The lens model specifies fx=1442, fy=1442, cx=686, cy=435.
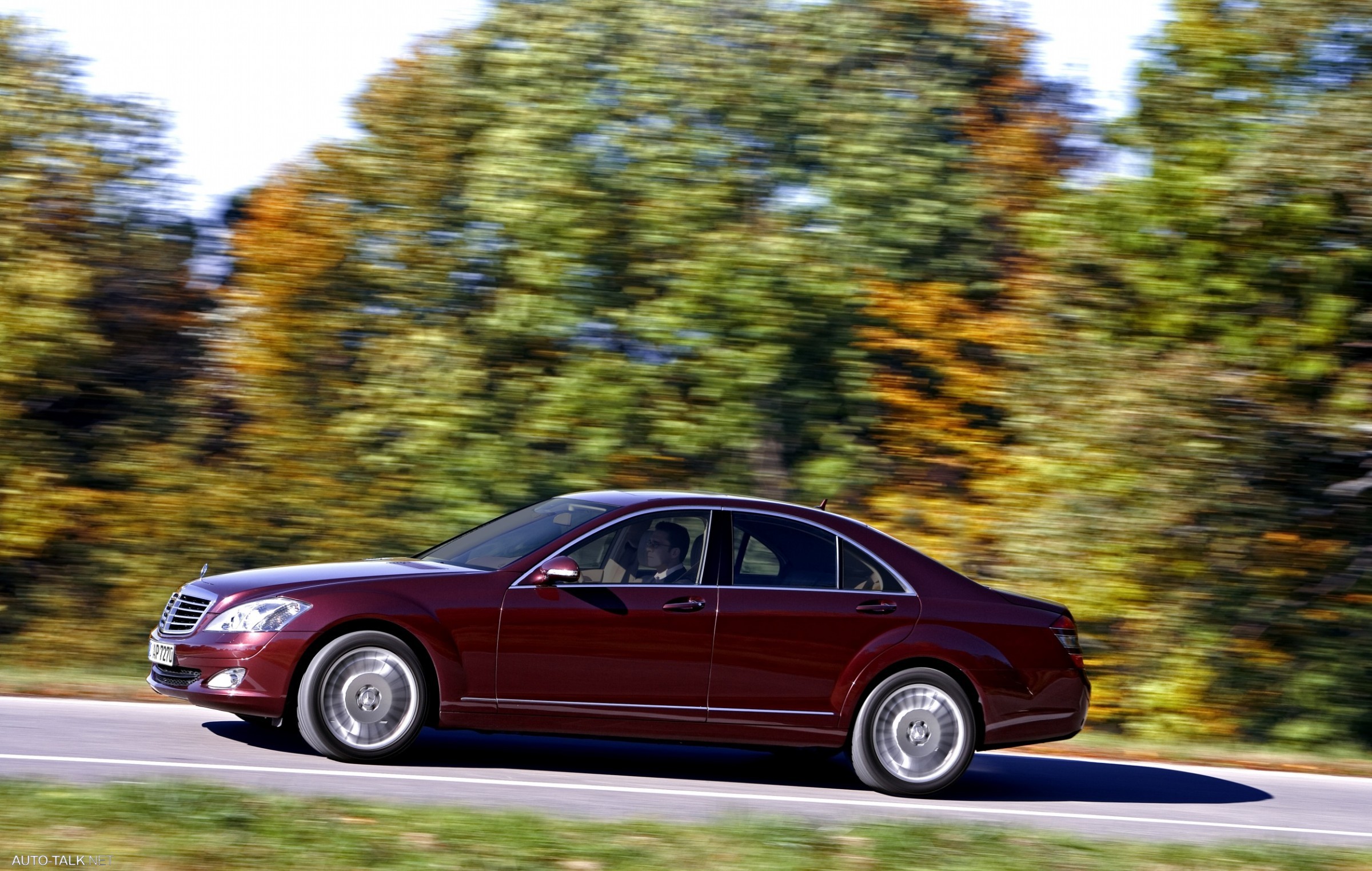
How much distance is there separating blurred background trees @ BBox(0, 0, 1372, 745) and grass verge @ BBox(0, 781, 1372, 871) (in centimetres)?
753

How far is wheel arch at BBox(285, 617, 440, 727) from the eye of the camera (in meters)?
7.68

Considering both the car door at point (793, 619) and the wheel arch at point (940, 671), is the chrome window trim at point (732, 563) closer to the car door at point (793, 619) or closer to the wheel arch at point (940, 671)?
the car door at point (793, 619)

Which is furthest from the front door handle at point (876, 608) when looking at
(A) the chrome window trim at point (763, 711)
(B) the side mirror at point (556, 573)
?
(B) the side mirror at point (556, 573)

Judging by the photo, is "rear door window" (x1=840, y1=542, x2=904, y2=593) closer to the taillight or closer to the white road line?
the taillight

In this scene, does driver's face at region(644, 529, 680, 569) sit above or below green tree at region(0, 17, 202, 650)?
below

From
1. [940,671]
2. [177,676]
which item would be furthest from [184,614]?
[940,671]

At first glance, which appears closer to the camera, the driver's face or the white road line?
the white road line

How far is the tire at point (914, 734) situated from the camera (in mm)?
8328

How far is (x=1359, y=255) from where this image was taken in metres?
13.7

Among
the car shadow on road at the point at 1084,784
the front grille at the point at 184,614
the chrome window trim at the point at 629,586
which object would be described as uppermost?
the chrome window trim at the point at 629,586

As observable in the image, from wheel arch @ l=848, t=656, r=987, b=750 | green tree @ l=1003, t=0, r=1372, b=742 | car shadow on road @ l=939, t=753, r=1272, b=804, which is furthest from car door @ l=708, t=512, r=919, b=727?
green tree @ l=1003, t=0, r=1372, b=742

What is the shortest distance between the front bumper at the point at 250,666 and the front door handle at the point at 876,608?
3125 millimetres

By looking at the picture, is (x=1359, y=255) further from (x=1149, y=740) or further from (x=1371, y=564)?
(x=1149, y=740)

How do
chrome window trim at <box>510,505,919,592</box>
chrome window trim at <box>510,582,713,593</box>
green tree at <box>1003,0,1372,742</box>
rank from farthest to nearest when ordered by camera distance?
green tree at <box>1003,0,1372,742</box>, chrome window trim at <box>510,505,919,592</box>, chrome window trim at <box>510,582,713,593</box>
